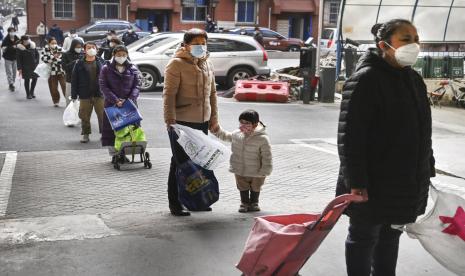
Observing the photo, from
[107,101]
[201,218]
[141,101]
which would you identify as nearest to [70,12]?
[141,101]

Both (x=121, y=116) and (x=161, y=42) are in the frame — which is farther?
(x=161, y=42)

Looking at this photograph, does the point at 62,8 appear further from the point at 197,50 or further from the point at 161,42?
the point at 197,50

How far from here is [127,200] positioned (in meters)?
6.83

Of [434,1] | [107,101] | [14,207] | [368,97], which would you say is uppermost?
[434,1]

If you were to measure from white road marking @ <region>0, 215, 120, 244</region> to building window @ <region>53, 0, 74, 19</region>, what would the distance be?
3917 centimetres

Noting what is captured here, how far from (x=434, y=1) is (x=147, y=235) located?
49.3 ft

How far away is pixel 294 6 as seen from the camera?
45.5 metres

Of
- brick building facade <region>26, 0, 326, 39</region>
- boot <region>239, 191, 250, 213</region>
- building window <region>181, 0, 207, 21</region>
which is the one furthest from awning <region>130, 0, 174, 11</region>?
boot <region>239, 191, 250, 213</region>

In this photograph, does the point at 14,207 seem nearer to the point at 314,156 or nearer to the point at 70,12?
the point at 314,156

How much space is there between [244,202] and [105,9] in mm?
39174

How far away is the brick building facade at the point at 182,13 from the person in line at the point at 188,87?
1407 inches

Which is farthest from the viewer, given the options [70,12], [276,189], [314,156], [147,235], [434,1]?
[70,12]

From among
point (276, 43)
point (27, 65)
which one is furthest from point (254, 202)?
point (276, 43)

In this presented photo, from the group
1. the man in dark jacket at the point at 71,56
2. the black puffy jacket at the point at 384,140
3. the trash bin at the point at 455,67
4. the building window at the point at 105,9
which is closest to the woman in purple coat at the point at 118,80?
the man in dark jacket at the point at 71,56
